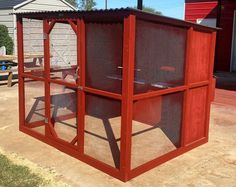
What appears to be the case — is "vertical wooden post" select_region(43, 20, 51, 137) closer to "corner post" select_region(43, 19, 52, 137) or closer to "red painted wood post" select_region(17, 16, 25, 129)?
"corner post" select_region(43, 19, 52, 137)

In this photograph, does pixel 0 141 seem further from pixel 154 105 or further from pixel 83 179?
pixel 154 105

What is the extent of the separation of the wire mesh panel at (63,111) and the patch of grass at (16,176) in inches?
42.9

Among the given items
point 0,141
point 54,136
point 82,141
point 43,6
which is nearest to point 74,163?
point 82,141

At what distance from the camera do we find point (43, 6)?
59.9 feet

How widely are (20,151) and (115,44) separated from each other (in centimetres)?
215

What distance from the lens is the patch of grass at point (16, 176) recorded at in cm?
400

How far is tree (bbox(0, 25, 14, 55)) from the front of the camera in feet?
54.5

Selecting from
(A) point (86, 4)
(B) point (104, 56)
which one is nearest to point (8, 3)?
(B) point (104, 56)

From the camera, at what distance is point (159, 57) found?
4613 millimetres

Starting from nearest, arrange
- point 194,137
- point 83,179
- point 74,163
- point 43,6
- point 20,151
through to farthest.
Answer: point 83,179
point 74,163
point 20,151
point 194,137
point 43,6

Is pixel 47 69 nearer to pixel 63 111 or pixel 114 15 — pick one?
pixel 63 111

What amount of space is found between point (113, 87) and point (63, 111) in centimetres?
160

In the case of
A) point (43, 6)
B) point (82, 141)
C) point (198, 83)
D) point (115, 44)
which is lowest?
point (82, 141)

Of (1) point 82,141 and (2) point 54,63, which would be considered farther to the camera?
(2) point 54,63
